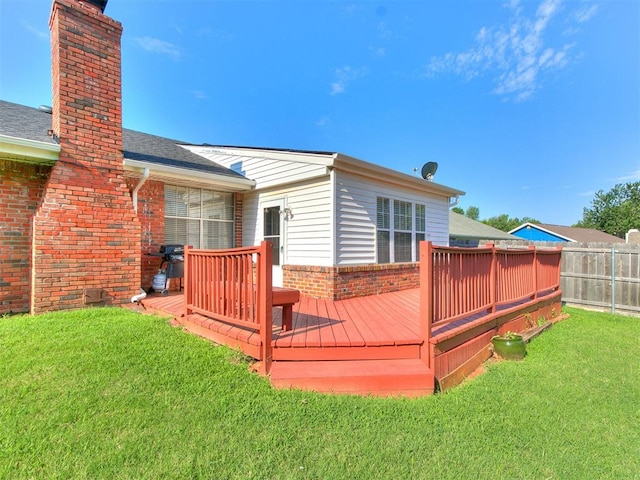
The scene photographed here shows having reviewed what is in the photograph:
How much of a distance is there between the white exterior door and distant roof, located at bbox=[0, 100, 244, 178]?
4.14 ft

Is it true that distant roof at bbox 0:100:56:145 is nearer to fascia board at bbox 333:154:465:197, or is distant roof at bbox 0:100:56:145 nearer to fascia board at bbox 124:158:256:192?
fascia board at bbox 124:158:256:192

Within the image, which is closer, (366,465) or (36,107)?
(366,465)

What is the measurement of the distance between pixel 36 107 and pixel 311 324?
931 cm

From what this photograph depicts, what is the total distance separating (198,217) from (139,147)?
221 cm

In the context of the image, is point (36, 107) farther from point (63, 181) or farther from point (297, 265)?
point (297, 265)

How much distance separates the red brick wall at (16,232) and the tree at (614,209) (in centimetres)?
5866

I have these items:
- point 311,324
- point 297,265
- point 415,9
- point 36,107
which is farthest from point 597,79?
point 36,107

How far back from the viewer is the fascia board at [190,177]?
18.2 feet

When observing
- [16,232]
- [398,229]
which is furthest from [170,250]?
Result: [398,229]

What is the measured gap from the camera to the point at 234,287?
3256mm

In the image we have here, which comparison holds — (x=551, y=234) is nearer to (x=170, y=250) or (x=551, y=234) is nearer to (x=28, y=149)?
(x=170, y=250)

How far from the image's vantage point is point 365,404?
260 centimetres

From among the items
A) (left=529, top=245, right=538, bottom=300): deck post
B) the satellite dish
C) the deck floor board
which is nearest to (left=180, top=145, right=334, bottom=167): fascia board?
the deck floor board

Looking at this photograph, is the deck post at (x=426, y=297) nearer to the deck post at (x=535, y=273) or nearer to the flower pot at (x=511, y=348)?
the flower pot at (x=511, y=348)
